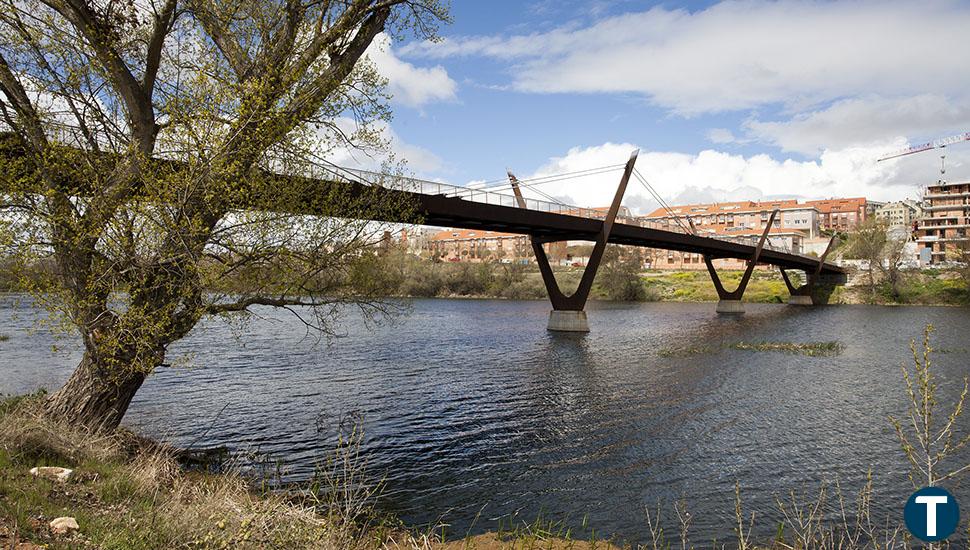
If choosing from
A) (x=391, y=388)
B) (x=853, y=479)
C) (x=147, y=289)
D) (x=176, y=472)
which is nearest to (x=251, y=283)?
(x=147, y=289)

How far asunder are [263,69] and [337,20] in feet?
7.38

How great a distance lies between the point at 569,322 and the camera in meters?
45.5

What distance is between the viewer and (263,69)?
1157 cm

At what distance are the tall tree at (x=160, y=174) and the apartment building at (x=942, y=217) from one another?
138 meters

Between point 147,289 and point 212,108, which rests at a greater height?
point 212,108

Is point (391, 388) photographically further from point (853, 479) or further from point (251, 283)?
point (853, 479)

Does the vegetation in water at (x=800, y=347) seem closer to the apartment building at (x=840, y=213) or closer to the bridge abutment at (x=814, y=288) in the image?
the bridge abutment at (x=814, y=288)

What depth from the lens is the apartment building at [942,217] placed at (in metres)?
118

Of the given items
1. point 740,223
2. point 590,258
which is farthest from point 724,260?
point 590,258

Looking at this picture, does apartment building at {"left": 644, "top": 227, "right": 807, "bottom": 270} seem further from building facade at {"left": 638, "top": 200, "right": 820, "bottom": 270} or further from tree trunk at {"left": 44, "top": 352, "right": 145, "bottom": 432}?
tree trunk at {"left": 44, "top": 352, "right": 145, "bottom": 432}

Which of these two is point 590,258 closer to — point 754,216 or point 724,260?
point 724,260

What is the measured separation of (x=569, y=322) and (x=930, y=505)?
41.0 metres

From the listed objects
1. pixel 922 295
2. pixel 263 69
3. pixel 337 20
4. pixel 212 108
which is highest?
pixel 337 20

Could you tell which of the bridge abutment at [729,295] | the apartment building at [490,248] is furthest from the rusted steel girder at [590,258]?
the apartment building at [490,248]
